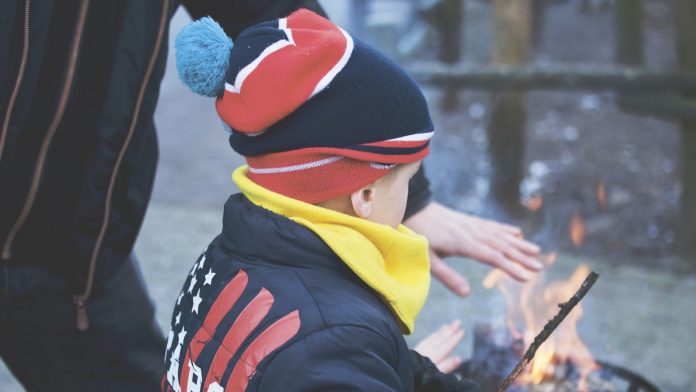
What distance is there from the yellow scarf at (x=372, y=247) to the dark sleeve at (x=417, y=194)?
428 millimetres

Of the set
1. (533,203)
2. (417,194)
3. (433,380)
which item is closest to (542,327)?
(417,194)

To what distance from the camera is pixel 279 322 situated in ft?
4.33

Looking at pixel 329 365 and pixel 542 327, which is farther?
pixel 542 327

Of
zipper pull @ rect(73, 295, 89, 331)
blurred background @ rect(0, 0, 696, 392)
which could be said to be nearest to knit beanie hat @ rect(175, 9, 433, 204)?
zipper pull @ rect(73, 295, 89, 331)

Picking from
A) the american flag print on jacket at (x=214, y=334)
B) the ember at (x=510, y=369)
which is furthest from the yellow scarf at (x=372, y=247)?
the ember at (x=510, y=369)

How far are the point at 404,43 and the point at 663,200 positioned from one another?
3595 mm

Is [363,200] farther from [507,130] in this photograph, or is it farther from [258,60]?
[507,130]

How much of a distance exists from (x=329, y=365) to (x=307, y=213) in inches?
11.0

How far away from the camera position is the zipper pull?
1.91 metres

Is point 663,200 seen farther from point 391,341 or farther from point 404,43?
point 391,341

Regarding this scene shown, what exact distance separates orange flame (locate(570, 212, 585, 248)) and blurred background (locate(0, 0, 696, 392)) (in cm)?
1

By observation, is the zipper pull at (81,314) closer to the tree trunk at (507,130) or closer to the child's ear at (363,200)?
the child's ear at (363,200)

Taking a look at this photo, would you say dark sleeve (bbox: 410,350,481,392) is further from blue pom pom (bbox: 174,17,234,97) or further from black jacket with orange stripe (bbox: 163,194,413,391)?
blue pom pom (bbox: 174,17,234,97)

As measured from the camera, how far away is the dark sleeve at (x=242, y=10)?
1.96 metres
